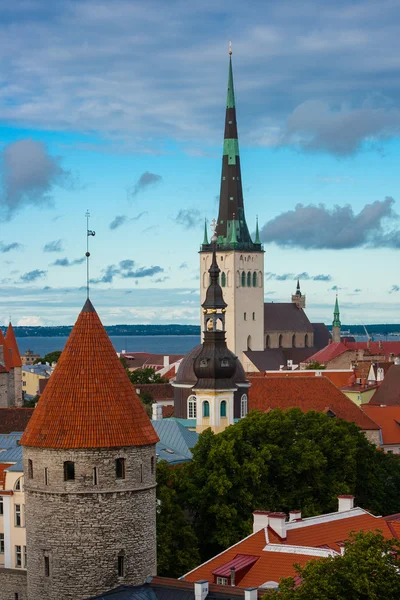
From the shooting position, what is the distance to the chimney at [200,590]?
30781 millimetres

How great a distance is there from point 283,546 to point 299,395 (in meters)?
50.7

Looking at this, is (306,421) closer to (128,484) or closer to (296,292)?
(128,484)

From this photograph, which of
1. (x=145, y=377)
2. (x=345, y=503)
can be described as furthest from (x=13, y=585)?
(x=145, y=377)

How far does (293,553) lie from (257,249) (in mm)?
117417

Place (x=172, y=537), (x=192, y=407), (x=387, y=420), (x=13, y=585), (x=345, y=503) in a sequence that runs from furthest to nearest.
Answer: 1. (x=387, y=420)
2. (x=192, y=407)
3. (x=172, y=537)
4. (x=345, y=503)
5. (x=13, y=585)

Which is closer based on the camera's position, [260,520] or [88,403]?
[88,403]

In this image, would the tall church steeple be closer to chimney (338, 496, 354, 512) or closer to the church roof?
the church roof

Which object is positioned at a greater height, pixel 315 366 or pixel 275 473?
pixel 315 366

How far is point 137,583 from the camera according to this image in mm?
32375

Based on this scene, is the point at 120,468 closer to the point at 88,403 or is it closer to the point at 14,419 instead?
the point at 88,403

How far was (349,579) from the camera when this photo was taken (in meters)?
27.5

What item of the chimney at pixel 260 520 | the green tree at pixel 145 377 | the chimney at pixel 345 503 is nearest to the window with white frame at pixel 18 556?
the chimney at pixel 260 520

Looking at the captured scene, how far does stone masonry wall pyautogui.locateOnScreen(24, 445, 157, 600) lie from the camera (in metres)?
31.8

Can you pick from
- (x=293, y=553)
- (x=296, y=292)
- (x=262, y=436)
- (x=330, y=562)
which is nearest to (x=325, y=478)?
(x=262, y=436)
